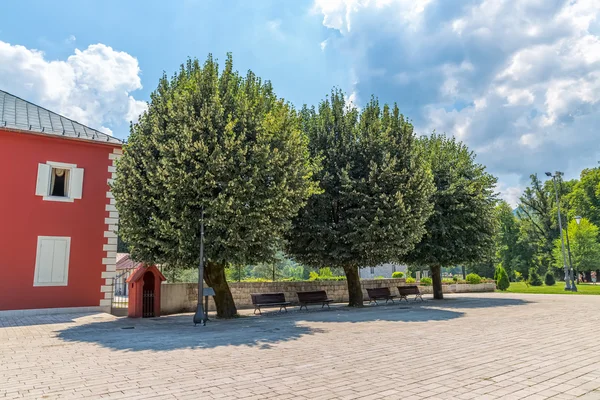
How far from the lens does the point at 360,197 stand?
61.2 ft

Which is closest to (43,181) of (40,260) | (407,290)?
(40,260)

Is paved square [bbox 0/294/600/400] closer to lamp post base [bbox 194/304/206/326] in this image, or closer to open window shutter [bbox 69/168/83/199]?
lamp post base [bbox 194/304/206/326]

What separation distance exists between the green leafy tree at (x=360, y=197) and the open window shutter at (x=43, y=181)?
10.4 m

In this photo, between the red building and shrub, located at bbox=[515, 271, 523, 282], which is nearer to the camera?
the red building

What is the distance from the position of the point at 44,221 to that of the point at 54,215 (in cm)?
42

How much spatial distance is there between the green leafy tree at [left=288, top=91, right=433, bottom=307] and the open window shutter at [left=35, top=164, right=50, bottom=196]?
10.4 m

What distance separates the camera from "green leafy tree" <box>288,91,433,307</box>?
18344 mm

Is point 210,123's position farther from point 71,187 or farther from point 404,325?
A: point 404,325

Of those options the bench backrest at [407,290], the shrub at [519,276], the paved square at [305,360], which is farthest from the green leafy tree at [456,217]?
the shrub at [519,276]

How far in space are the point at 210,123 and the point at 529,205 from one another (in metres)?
61.8

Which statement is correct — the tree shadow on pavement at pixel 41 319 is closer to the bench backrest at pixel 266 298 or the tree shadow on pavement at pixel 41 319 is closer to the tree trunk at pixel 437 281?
the bench backrest at pixel 266 298

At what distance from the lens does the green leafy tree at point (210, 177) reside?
13.3 m

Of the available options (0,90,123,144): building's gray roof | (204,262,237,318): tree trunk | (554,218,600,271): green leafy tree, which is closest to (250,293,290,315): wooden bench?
(204,262,237,318): tree trunk

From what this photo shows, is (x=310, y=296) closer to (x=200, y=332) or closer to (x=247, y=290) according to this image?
(x=247, y=290)
